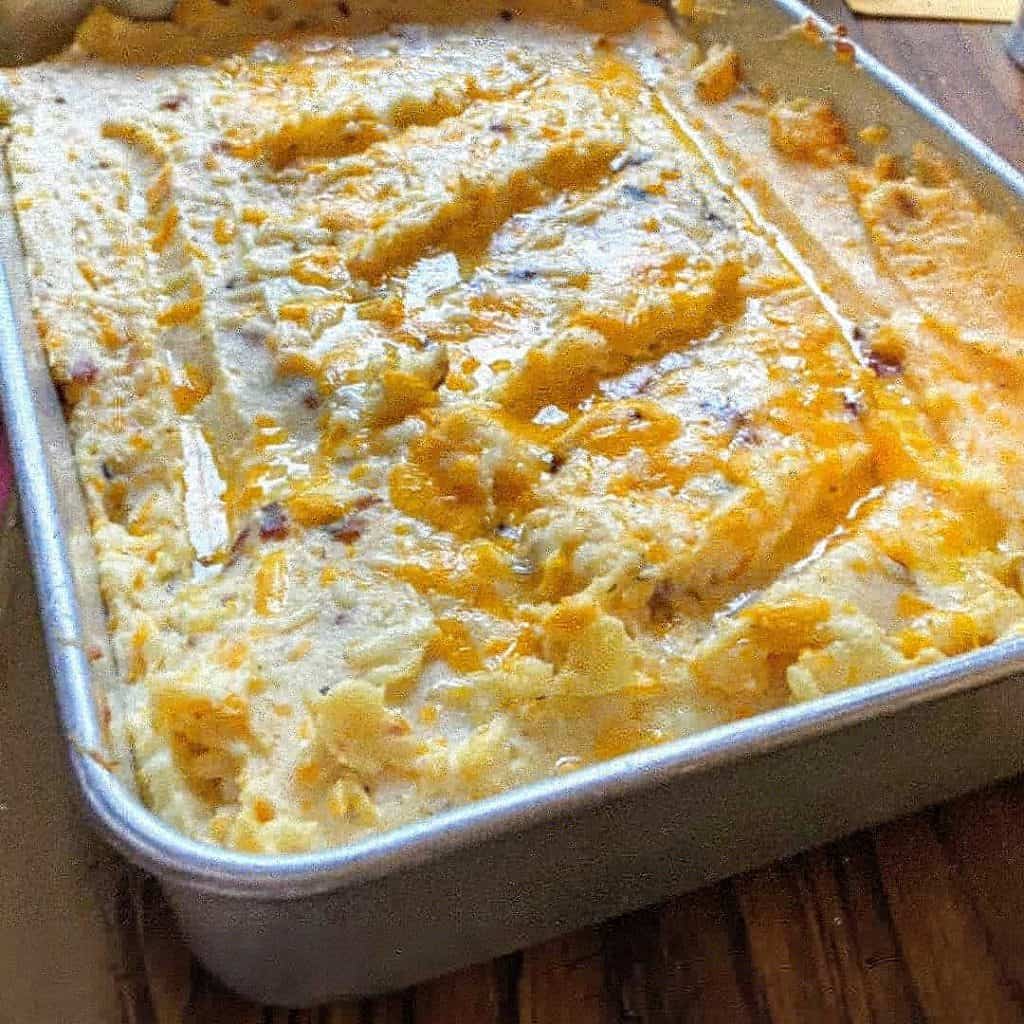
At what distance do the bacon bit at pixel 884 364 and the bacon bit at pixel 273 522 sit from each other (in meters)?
0.82

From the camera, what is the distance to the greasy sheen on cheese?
1215 millimetres

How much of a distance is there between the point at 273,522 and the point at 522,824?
58 centimetres

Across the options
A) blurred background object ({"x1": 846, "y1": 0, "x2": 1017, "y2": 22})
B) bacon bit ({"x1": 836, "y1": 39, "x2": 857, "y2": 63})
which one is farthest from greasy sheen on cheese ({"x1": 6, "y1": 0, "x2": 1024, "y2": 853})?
blurred background object ({"x1": 846, "y1": 0, "x2": 1017, "y2": 22})

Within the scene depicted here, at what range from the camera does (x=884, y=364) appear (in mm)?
1624

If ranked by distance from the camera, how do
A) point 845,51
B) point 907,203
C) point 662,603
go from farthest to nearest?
point 845,51, point 907,203, point 662,603

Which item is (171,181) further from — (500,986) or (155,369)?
(500,986)

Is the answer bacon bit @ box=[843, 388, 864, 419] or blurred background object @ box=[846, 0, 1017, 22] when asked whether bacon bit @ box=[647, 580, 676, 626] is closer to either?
bacon bit @ box=[843, 388, 864, 419]

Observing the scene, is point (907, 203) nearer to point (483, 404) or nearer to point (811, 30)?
point (811, 30)

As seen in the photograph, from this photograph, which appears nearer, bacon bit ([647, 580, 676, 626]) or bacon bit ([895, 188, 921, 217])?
bacon bit ([647, 580, 676, 626])

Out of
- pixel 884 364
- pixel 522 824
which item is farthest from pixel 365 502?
pixel 884 364

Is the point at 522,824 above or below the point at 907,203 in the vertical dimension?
below

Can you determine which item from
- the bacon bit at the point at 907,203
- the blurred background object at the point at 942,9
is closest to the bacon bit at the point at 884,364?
the bacon bit at the point at 907,203

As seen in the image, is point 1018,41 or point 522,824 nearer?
point 522,824

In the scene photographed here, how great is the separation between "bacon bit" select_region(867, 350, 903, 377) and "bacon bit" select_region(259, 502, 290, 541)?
82 centimetres
